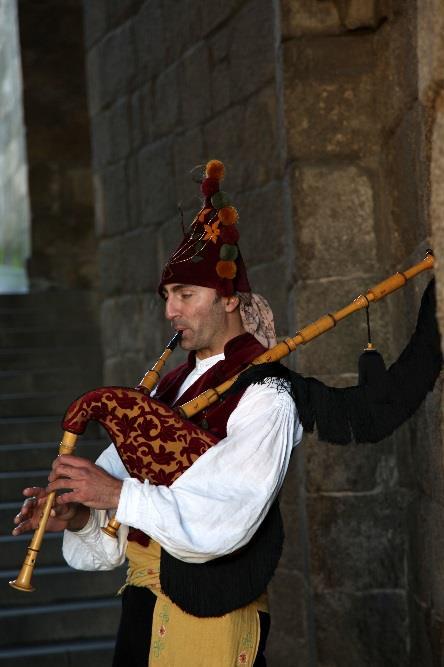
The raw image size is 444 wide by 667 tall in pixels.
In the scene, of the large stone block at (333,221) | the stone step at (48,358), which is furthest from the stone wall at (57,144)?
the large stone block at (333,221)

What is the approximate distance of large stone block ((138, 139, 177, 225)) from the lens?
612 centimetres

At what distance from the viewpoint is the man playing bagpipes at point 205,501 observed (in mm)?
2744

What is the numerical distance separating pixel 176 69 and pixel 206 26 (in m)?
0.49

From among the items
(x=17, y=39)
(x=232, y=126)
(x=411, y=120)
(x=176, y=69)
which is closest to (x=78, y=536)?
(x=411, y=120)

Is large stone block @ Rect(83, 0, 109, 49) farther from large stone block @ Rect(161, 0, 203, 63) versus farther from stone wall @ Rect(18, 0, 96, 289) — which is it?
stone wall @ Rect(18, 0, 96, 289)

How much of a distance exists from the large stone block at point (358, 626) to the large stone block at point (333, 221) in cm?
121

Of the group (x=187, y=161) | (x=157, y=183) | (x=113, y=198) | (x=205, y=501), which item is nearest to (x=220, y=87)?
(x=187, y=161)

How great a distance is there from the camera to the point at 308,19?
4473 millimetres

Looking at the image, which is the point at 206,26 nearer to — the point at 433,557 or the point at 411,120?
the point at 411,120

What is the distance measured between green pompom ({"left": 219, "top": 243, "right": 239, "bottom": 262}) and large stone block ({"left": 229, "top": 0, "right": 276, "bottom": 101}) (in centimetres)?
185

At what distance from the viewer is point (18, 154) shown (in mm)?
11125

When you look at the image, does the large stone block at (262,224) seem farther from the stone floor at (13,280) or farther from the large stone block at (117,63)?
the stone floor at (13,280)

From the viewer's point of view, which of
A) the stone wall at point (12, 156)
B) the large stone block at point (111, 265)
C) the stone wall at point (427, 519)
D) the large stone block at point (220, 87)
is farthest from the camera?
the stone wall at point (12, 156)

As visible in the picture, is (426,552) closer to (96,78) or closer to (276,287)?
(276,287)
